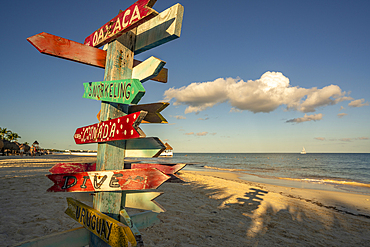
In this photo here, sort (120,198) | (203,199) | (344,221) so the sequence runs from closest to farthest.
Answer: (120,198)
(344,221)
(203,199)

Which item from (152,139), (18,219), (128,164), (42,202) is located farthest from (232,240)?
(42,202)

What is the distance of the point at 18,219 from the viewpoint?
4.11 metres

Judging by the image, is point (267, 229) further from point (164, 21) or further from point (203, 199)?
point (164, 21)

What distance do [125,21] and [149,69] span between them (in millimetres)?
655

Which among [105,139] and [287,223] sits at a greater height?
[105,139]

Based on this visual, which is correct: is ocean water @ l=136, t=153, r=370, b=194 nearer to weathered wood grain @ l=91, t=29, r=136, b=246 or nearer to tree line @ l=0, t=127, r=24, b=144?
weathered wood grain @ l=91, t=29, r=136, b=246

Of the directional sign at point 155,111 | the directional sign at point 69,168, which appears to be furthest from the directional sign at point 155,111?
the directional sign at point 69,168

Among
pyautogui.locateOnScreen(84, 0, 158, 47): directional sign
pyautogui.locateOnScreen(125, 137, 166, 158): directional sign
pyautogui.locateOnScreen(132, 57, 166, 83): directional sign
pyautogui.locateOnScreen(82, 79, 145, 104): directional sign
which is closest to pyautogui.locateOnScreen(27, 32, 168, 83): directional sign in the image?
pyautogui.locateOnScreen(84, 0, 158, 47): directional sign

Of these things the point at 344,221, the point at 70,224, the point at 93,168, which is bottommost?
the point at 344,221

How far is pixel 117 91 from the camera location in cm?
191

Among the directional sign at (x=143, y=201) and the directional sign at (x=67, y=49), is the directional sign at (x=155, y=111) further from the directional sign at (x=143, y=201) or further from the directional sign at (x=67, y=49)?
the directional sign at (x=67, y=49)

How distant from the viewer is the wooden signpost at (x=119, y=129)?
1.72m

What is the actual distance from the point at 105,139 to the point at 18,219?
3974 millimetres

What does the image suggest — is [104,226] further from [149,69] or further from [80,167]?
[149,69]
